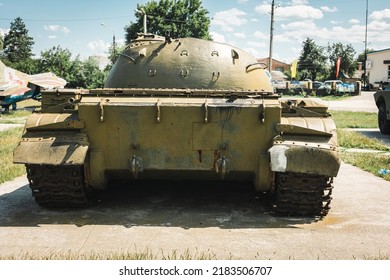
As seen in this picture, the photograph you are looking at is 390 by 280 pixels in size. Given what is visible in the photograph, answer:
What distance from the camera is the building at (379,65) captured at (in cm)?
4609

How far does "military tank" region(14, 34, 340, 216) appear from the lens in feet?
18.0

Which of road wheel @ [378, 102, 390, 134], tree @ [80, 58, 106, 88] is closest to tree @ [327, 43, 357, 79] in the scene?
tree @ [80, 58, 106, 88]

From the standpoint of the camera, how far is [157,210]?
6.17 metres

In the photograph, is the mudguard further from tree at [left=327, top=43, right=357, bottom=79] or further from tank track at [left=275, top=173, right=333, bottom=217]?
tree at [left=327, top=43, right=357, bottom=79]

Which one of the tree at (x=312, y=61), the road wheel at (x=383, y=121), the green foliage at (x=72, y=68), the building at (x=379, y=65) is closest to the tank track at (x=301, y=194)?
the road wheel at (x=383, y=121)

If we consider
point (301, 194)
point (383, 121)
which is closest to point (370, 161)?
point (301, 194)

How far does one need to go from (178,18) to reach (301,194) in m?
37.1

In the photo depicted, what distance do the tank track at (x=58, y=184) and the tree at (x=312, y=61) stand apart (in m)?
63.8

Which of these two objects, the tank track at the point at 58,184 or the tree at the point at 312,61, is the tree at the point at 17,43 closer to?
the tree at the point at 312,61

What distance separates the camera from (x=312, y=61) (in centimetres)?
7069

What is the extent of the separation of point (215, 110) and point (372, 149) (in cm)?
761

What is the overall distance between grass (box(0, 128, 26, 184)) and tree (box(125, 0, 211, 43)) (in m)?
26.6

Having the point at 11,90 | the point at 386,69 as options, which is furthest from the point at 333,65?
the point at 11,90
